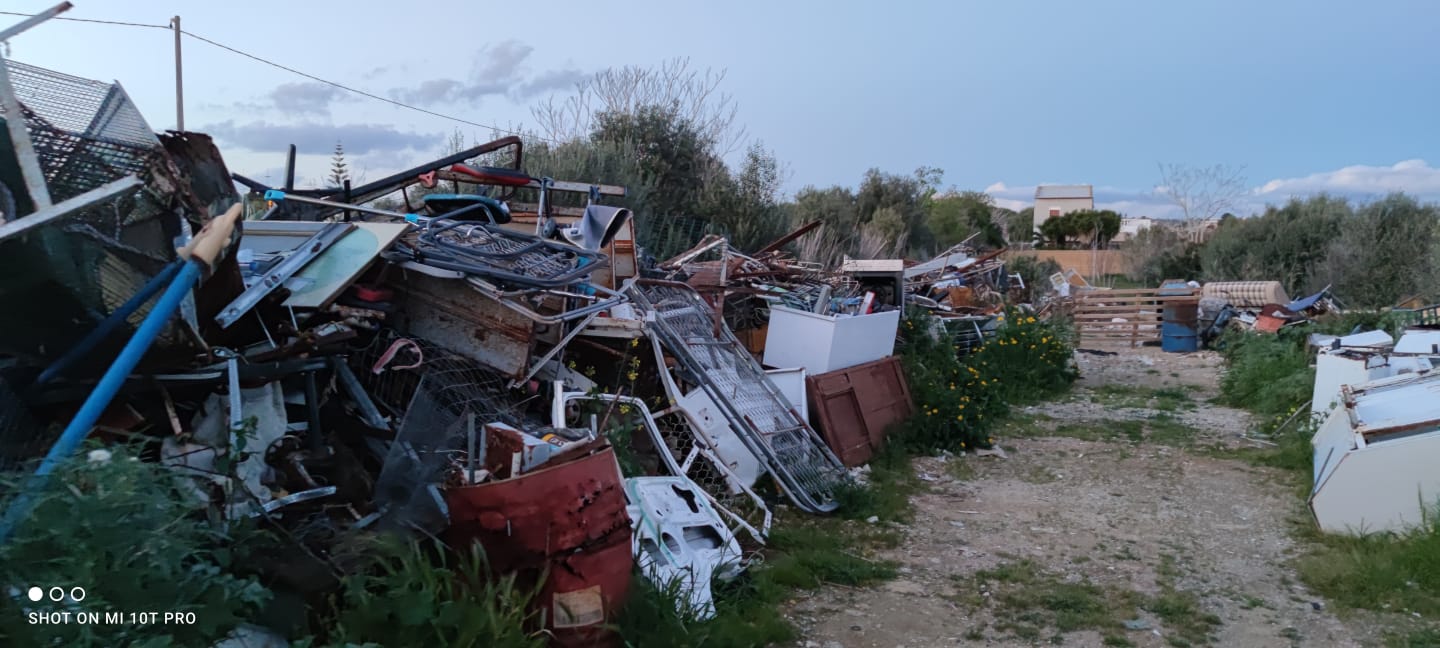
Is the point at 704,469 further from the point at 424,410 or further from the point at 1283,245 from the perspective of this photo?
the point at 1283,245

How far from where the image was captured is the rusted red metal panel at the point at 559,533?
126 inches

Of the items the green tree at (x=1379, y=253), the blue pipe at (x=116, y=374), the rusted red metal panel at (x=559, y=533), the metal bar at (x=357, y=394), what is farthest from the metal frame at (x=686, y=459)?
the green tree at (x=1379, y=253)

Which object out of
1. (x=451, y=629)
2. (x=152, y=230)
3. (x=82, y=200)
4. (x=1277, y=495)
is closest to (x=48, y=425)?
(x=152, y=230)

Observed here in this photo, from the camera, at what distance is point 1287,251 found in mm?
21125

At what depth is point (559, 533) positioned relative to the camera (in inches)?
126

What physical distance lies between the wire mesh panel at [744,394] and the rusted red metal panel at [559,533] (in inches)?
104

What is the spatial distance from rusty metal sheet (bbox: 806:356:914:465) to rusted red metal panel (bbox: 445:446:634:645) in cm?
384

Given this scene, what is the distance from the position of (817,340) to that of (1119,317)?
40.4ft

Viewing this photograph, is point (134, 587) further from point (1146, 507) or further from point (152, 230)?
point (1146, 507)

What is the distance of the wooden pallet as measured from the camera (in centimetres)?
1714

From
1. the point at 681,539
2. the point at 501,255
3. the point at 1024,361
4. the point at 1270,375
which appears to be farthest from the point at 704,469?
the point at 1270,375

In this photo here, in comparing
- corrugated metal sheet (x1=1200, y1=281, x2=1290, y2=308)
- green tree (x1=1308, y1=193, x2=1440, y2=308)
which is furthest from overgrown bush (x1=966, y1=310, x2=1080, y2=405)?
green tree (x1=1308, y1=193, x2=1440, y2=308)

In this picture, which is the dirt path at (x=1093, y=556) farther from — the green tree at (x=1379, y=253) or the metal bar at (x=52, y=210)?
the green tree at (x=1379, y=253)

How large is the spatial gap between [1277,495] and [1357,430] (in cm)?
115
